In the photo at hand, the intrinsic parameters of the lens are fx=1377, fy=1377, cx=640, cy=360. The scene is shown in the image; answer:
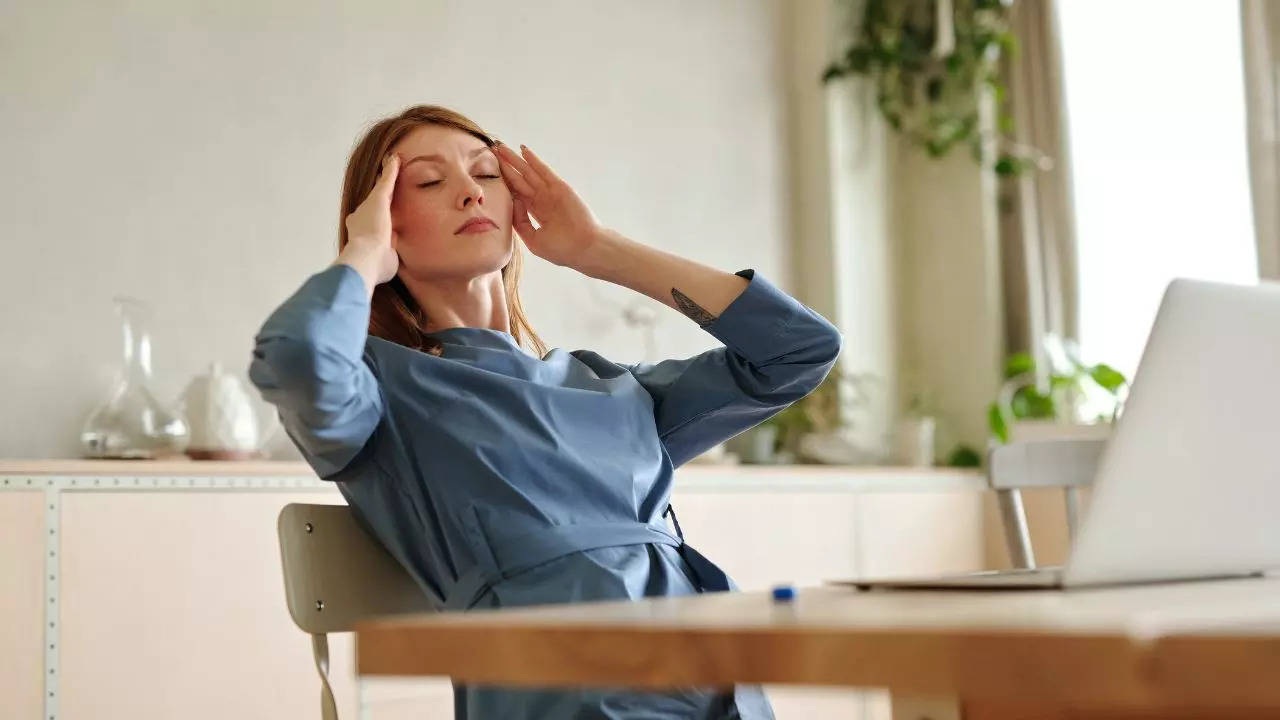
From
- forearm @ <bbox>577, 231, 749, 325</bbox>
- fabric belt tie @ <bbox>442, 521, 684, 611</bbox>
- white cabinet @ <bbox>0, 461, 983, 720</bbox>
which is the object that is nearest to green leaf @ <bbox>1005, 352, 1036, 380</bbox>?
white cabinet @ <bbox>0, 461, 983, 720</bbox>

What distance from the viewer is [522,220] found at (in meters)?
1.67

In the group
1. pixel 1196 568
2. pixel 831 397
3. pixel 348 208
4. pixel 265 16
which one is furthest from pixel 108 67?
pixel 1196 568

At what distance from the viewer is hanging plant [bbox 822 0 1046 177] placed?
4.69 meters

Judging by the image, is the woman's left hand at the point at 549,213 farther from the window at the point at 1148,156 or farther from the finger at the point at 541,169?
the window at the point at 1148,156

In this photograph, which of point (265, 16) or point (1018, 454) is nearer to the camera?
point (1018, 454)

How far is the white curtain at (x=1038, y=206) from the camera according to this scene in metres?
4.68

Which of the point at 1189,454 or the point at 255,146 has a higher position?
the point at 255,146

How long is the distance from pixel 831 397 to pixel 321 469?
3.30 metres

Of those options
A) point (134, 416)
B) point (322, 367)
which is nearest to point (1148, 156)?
point (134, 416)

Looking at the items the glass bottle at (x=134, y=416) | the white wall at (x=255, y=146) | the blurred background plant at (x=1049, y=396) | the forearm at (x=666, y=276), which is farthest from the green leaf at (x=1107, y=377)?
the forearm at (x=666, y=276)

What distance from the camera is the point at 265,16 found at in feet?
11.2

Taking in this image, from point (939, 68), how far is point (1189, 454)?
421 centimetres

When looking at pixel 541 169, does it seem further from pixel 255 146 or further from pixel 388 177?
pixel 255 146

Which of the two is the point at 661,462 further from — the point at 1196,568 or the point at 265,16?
the point at 265,16
